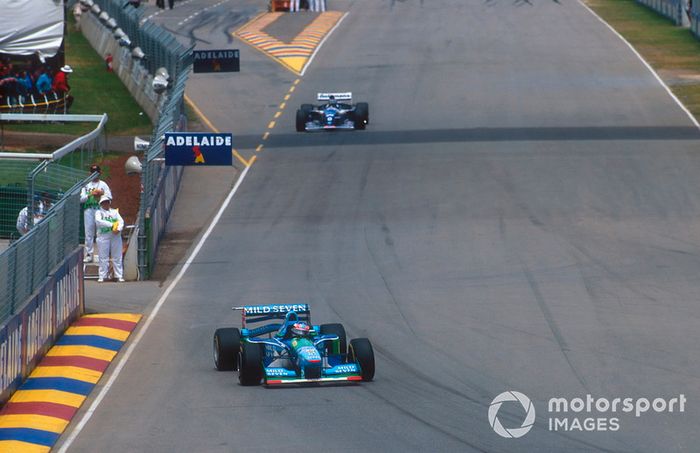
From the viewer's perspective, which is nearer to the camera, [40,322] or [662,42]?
[40,322]

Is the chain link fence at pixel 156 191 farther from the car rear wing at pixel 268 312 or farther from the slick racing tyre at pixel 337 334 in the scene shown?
the slick racing tyre at pixel 337 334

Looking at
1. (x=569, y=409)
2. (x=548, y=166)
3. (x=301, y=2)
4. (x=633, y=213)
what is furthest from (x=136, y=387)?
(x=301, y=2)

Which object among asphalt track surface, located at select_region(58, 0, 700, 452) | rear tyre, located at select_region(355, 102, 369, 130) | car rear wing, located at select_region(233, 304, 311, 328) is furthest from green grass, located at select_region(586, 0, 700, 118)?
car rear wing, located at select_region(233, 304, 311, 328)

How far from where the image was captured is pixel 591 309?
2089 centimetres

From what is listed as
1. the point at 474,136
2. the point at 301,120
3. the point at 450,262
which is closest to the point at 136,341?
the point at 450,262

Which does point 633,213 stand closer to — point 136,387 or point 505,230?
point 505,230

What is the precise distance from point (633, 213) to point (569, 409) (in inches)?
573

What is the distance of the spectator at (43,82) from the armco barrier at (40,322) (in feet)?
71.1

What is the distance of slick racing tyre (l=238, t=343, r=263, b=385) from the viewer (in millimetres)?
16312

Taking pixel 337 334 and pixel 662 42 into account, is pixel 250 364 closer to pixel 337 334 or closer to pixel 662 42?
pixel 337 334

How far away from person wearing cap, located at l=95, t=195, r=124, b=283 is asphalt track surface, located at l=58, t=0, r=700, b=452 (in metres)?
1.59

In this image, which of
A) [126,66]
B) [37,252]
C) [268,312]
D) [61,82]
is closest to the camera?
[268,312]

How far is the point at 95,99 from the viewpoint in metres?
45.8

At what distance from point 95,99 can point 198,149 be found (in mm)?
19050
